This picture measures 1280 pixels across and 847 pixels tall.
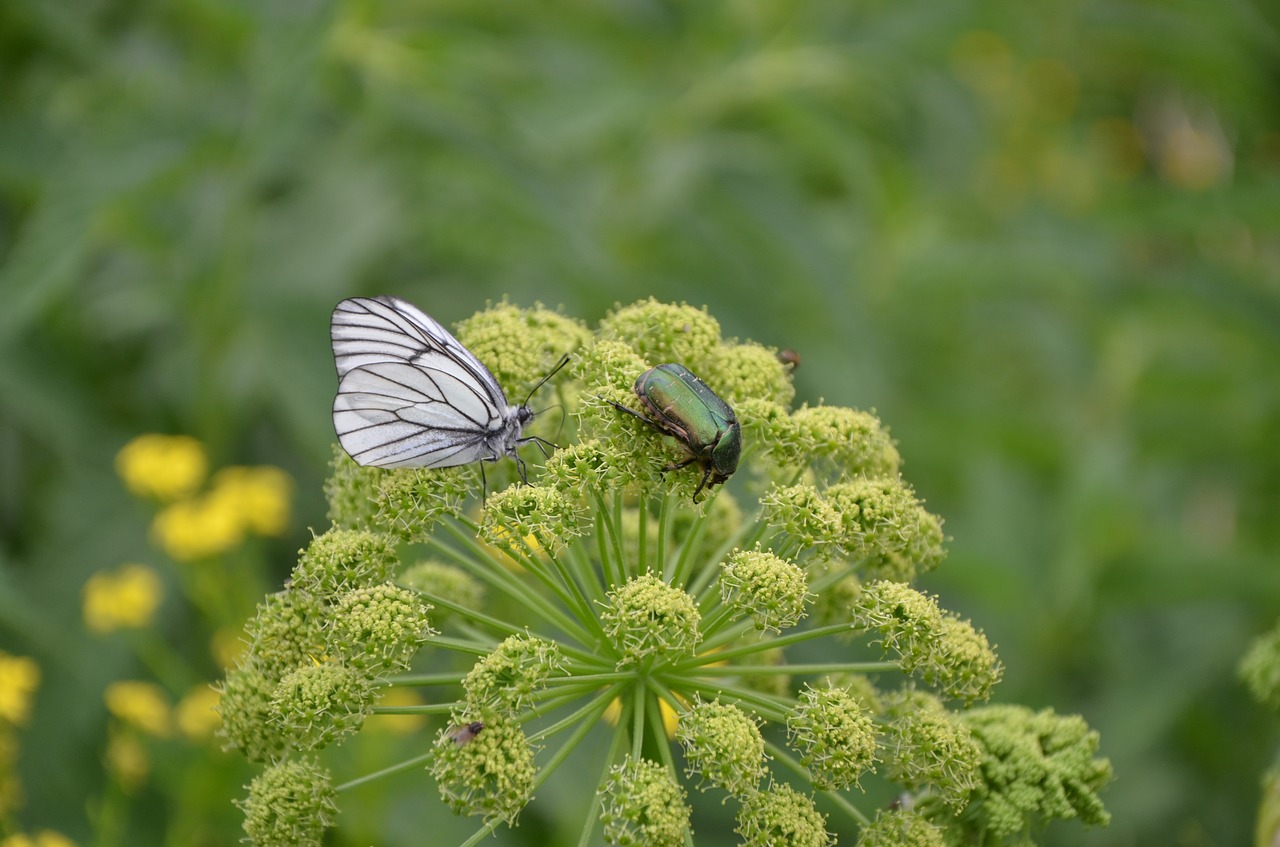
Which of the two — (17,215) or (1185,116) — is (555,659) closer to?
(17,215)

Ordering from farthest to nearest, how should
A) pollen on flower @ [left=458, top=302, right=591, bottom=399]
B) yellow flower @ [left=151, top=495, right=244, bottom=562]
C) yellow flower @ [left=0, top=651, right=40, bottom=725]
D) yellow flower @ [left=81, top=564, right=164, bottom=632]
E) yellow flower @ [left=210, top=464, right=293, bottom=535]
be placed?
yellow flower @ [left=210, top=464, right=293, bottom=535] < yellow flower @ [left=151, top=495, right=244, bottom=562] < yellow flower @ [left=81, top=564, right=164, bottom=632] < yellow flower @ [left=0, top=651, right=40, bottom=725] < pollen on flower @ [left=458, top=302, right=591, bottom=399]

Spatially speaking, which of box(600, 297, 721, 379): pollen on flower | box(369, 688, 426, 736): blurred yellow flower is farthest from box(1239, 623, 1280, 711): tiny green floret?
box(369, 688, 426, 736): blurred yellow flower

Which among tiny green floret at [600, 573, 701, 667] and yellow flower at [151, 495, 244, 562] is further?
yellow flower at [151, 495, 244, 562]

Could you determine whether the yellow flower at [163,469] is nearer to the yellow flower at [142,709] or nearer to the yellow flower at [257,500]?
the yellow flower at [257,500]

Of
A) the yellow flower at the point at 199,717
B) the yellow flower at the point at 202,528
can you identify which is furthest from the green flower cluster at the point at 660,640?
the yellow flower at the point at 202,528

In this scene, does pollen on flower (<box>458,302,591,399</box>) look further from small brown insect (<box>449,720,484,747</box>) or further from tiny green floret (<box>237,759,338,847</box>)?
tiny green floret (<box>237,759,338,847</box>)

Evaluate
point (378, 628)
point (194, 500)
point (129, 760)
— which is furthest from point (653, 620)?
point (194, 500)
